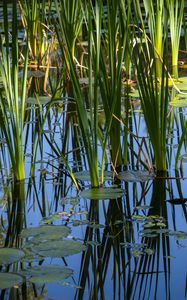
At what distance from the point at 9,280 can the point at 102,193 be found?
2.64 feet

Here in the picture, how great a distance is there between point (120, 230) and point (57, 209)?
331 millimetres

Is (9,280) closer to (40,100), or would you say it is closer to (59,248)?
(59,248)

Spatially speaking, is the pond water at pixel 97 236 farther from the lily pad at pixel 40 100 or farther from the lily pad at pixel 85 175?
the lily pad at pixel 40 100

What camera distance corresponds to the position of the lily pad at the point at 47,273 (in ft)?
6.91

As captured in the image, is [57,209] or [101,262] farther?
[57,209]

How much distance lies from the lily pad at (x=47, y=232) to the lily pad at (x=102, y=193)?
0.31 m

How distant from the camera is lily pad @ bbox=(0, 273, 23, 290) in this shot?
6.76ft

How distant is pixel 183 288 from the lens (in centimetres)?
208

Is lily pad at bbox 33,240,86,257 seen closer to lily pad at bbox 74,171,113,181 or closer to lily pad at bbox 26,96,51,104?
lily pad at bbox 74,171,113,181

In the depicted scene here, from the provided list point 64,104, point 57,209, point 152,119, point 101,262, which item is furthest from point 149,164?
point 64,104

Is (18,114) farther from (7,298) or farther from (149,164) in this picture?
(7,298)

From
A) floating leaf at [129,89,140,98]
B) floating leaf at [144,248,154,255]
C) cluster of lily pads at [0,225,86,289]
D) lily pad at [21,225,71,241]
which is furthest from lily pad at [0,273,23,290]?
floating leaf at [129,89,140,98]

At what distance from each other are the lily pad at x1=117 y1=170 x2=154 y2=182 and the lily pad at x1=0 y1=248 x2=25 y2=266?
31.9 inches

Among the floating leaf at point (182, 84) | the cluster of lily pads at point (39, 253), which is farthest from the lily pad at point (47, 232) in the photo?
the floating leaf at point (182, 84)
